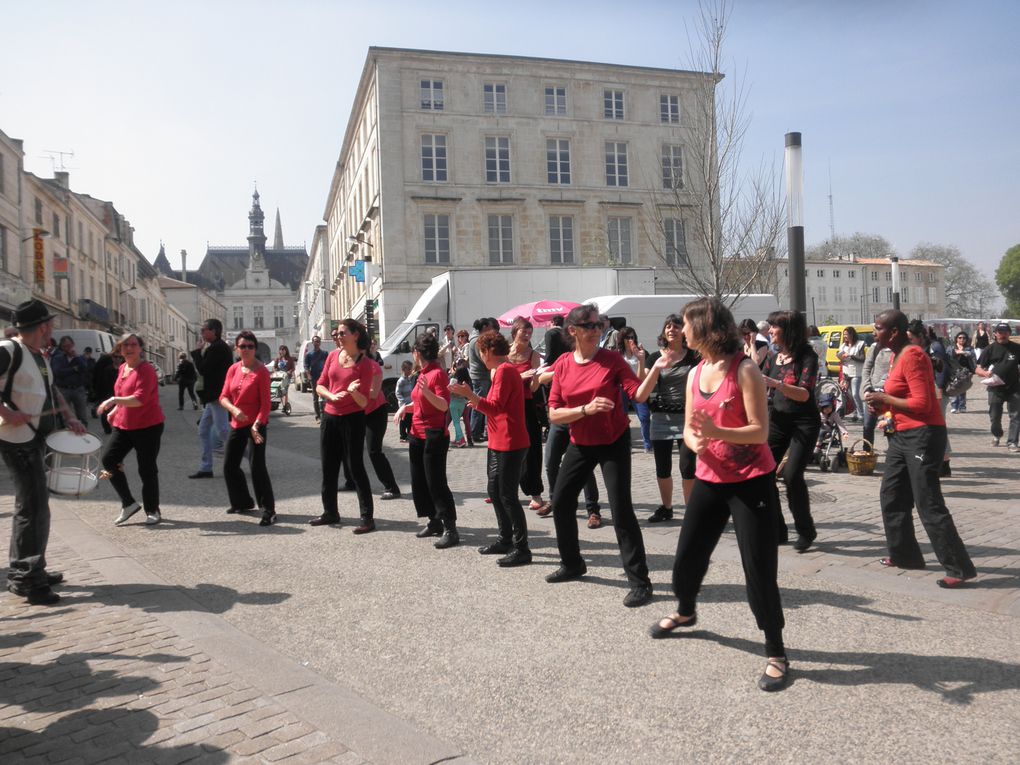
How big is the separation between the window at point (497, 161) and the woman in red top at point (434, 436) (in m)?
34.4

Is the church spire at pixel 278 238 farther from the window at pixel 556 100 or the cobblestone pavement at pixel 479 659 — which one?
the cobblestone pavement at pixel 479 659

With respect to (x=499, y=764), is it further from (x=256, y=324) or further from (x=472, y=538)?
(x=256, y=324)

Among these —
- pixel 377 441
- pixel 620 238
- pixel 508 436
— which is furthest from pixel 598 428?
pixel 620 238

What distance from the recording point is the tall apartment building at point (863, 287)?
9431 cm

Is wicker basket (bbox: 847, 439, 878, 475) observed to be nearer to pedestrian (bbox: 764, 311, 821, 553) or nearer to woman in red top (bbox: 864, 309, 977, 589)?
pedestrian (bbox: 764, 311, 821, 553)

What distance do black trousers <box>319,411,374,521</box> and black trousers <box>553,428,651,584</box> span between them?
2314 millimetres

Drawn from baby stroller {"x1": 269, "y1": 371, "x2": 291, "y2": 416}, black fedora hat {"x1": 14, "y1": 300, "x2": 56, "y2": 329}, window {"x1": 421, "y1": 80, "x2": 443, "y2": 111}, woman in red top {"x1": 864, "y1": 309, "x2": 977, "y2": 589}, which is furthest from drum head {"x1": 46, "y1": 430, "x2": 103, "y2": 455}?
window {"x1": 421, "y1": 80, "x2": 443, "y2": 111}

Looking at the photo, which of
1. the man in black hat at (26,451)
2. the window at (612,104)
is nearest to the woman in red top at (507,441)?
the man in black hat at (26,451)

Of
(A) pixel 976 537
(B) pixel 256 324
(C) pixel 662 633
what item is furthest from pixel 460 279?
(B) pixel 256 324

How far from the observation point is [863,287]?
96.6 m

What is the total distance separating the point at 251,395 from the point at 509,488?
303 centimetres

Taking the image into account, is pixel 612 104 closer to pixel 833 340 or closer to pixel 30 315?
pixel 833 340

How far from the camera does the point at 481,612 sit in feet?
15.7

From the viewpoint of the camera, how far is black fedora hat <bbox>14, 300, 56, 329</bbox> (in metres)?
5.39
